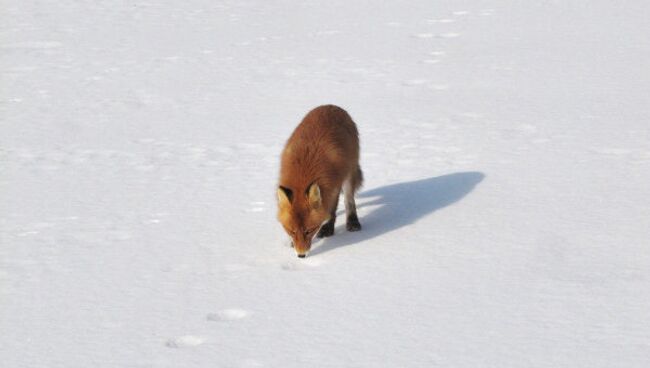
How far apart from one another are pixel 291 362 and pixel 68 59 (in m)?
10.7

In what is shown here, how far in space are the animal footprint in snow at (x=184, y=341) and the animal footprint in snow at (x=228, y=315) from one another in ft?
0.96

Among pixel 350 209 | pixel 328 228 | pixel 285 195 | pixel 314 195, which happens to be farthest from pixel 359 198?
pixel 285 195

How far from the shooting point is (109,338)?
5.74 meters

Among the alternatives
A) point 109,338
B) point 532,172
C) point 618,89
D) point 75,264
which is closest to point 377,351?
point 109,338

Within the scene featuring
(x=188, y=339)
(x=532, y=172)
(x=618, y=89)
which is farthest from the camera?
(x=618, y=89)

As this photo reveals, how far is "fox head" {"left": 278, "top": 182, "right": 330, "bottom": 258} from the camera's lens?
274 inches

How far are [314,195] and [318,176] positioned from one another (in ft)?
0.91

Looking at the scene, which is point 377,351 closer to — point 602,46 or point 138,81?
point 138,81

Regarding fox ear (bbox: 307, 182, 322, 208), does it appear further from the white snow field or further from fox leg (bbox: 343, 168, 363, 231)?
fox leg (bbox: 343, 168, 363, 231)

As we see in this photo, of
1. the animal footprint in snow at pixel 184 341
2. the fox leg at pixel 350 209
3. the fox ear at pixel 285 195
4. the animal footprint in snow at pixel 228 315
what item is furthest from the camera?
the fox leg at pixel 350 209

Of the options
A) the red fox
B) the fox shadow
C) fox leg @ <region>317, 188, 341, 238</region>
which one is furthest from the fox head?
fox leg @ <region>317, 188, 341, 238</region>

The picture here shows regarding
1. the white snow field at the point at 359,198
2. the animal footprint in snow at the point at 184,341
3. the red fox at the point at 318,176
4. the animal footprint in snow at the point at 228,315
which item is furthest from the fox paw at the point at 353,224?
the animal footprint in snow at the point at 184,341

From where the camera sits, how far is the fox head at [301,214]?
22.8 feet

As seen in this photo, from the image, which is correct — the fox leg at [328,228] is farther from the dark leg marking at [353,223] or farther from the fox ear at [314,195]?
the fox ear at [314,195]
